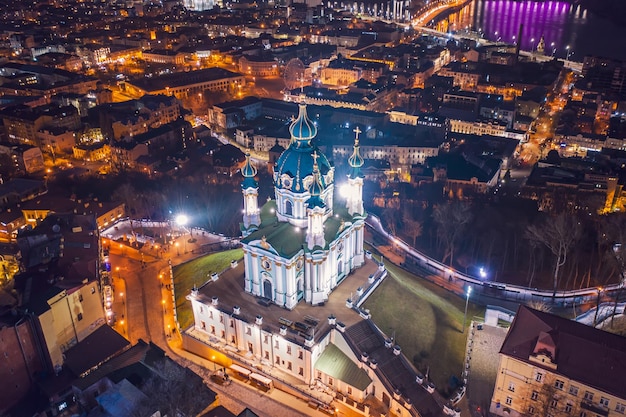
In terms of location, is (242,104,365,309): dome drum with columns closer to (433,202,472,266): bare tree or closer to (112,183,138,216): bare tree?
(433,202,472,266): bare tree

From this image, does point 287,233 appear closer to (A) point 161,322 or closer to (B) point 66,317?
(A) point 161,322

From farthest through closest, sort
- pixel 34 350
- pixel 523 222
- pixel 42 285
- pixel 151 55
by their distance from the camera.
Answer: pixel 151 55
pixel 523 222
pixel 42 285
pixel 34 350

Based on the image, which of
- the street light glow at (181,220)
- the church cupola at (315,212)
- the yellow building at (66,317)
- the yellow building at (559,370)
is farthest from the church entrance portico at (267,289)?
the street light glow at (181,220)

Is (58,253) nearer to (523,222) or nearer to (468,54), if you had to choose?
(523,222)

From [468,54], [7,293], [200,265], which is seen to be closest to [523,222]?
[200,265]

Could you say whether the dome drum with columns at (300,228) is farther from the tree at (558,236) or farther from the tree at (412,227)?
the tree at (558,236)
